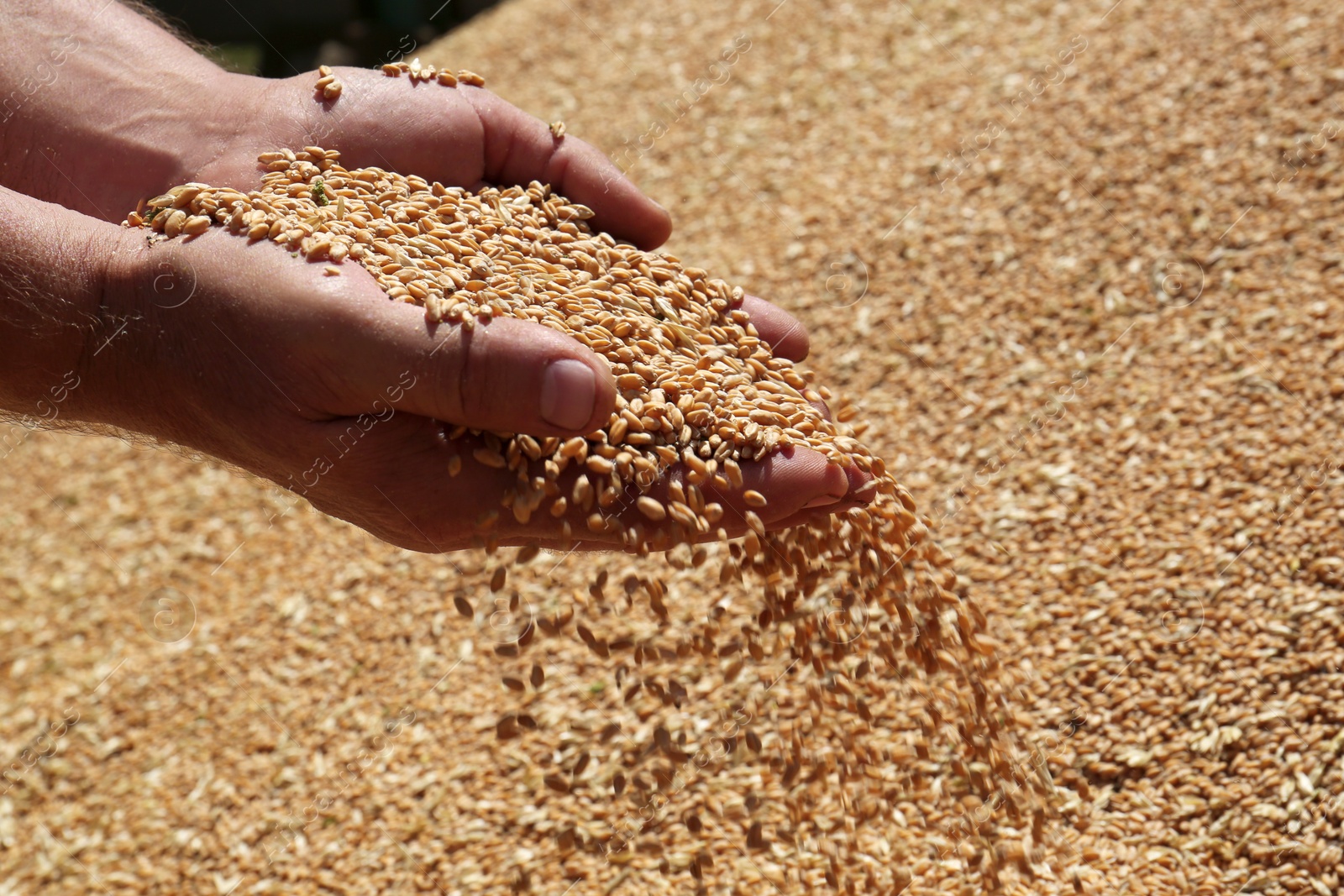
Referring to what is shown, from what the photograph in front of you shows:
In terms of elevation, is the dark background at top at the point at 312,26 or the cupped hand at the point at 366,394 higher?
the cupped hand at the point at 366,394

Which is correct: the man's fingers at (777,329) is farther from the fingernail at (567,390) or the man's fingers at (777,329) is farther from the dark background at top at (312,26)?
the dark background at top at (312,26)

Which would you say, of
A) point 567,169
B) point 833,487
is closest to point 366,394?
point 833,487

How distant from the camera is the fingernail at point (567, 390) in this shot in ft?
6.97

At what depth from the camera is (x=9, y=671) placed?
4.02 metres

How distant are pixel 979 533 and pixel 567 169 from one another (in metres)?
1.69

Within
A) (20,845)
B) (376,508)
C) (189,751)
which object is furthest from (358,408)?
(20,845)

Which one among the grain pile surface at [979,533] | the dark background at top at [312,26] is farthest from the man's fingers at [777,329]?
the dark background at top at [312,26]

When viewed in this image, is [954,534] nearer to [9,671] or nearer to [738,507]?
[738,507]

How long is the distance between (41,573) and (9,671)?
506 mm

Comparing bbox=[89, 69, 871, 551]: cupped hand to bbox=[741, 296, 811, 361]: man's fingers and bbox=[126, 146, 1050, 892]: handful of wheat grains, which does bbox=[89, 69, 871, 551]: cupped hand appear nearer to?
bbox=[126, 146, 1050, 892]: handful of wheat grains

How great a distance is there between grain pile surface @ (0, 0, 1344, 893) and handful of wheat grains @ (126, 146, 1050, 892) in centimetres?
11

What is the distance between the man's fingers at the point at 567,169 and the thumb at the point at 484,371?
36.4 inches

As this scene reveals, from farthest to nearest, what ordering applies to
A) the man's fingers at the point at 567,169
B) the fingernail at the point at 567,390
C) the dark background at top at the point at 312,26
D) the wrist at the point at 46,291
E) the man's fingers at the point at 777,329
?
the dark background at top at the point at 312,26 → the man's fingers at the point at 567,169 → the man's fingers at the point at 777,329 → the wrist at the point at 46,291 → the fingernail at the point at 567,390

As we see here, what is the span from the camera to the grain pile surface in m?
2.94
